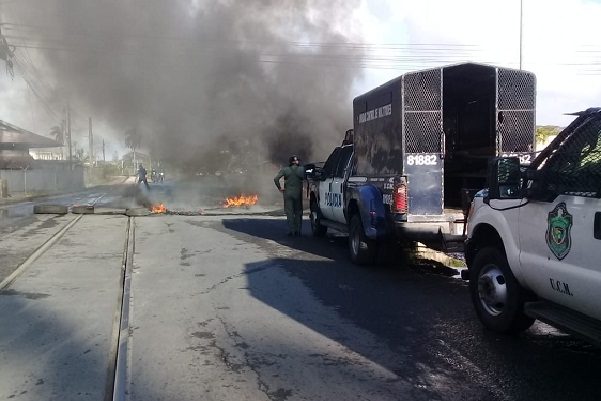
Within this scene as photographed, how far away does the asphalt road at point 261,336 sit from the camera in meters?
3.45

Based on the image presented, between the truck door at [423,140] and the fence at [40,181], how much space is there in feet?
89.8

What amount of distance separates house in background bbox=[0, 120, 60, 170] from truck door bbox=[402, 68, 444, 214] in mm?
36032

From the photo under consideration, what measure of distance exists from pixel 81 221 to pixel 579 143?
12044 mm

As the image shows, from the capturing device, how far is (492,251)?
4.38m

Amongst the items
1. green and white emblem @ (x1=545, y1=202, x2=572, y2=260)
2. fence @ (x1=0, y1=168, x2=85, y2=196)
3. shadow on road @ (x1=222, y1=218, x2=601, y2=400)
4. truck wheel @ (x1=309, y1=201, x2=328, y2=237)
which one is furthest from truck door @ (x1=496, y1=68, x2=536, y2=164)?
fence @ (x1=0, y1=168, x2=85, y2=196)

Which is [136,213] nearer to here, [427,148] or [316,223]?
[316,223]

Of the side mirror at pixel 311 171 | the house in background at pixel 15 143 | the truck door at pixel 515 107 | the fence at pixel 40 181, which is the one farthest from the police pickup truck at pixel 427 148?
the house in background at pixel 15 143

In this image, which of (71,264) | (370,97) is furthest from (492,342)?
(71,264)

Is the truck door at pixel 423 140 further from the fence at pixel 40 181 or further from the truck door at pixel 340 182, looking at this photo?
the fence at pixel 40 181

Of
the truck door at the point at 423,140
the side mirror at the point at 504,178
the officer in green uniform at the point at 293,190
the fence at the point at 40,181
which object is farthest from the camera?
the fence at the point at 40,181

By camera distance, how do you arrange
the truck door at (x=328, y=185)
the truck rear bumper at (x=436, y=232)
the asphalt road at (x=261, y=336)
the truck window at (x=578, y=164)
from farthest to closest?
1. the truck door at (x=328, y=185)
2. the truck rear bumper at (x=436, y=232)
3. the asphalt road at (x=261, y=336)
4. the truck window at (x=578, y=164)

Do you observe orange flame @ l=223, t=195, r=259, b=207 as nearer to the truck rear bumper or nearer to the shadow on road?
the shadow on road

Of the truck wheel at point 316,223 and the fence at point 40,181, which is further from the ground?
the fence at point 40,181

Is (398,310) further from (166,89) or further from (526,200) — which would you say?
(166,89)
